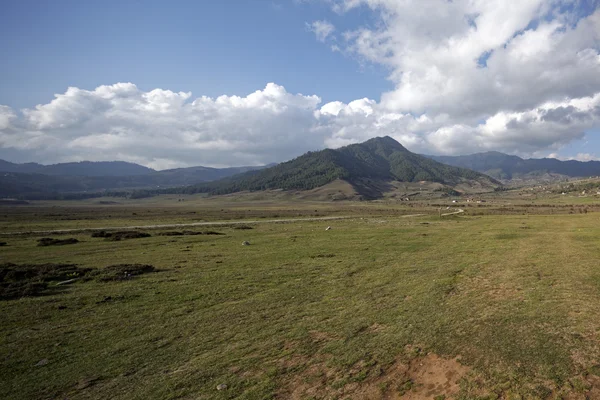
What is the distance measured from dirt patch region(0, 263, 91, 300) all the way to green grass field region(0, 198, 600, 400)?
1318 mm

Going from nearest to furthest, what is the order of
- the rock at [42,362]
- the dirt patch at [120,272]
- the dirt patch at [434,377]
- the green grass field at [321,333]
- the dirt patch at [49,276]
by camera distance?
the dirt patch at [434,377] → the green grass field at [321,333] → the rock at [42,362] → the dirt patch at [49,276] → the dirt patch at [120,272]

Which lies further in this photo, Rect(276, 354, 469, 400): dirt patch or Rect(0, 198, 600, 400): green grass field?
Rect(0, 198, 600, 400): green grass field

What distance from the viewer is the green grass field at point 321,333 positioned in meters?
9.97

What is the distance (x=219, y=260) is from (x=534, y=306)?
982 inches

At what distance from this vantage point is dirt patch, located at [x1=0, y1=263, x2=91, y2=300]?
21222mm

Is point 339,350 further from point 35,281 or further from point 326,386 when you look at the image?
point 35,281

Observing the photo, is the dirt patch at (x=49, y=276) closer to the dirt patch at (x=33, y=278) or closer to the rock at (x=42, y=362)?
the dirt patch at (x=33, y=278)

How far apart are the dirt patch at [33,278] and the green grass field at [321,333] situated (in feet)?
4.32

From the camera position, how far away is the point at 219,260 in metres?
31.7

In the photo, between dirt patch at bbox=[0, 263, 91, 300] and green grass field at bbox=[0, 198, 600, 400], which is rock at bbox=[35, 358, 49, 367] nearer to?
green grass field at bbox=[0, 198, 600, 400]

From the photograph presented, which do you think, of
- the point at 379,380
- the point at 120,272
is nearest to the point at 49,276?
the point at 120,272

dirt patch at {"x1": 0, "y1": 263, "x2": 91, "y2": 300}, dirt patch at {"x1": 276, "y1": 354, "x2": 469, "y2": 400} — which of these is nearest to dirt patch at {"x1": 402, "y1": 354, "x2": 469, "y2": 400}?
dirt patch at {"x1": 276, "y1": 354, "x2": 469, "y2": 400}

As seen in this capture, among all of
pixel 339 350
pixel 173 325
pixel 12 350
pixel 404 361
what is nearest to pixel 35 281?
pixel 12 350

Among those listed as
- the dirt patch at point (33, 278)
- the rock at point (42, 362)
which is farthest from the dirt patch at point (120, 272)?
the rock at point (42, 362)
